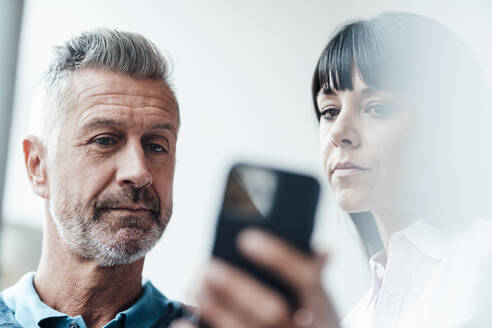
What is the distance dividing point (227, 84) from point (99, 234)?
35 centimetres

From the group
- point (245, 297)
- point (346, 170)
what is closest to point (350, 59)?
→ point (346, 170)

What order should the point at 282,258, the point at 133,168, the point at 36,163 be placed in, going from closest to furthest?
the point at 282,258 < the point at 133,168 < the point at 36,163

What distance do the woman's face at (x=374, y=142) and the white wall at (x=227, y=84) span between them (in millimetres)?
68

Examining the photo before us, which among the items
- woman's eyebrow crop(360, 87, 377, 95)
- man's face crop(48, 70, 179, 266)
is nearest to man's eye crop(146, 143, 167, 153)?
man's face crop(48, 70, 179, 266)

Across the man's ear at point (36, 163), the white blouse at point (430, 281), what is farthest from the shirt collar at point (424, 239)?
the man's ear at point (36, 163)

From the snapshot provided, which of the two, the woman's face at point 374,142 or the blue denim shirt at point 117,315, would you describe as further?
the blue denim shirt at point 117,315

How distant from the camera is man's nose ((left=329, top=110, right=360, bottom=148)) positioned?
28.0 inches

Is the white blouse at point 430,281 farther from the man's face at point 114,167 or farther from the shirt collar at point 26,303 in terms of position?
the shirt collar at point 26,303

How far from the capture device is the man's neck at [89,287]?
2.98ft

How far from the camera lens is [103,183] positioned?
0.87 metres

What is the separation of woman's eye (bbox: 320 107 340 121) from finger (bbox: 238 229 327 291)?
0.24m

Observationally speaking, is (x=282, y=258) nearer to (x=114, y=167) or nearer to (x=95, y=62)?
(x=114, y=167)

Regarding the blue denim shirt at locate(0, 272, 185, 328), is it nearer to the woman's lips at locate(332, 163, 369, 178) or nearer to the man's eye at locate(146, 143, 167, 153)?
the man's eye at locate(146, 143, 167, 153)

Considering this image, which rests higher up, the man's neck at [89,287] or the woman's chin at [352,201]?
the woman's chin at [352,201]
